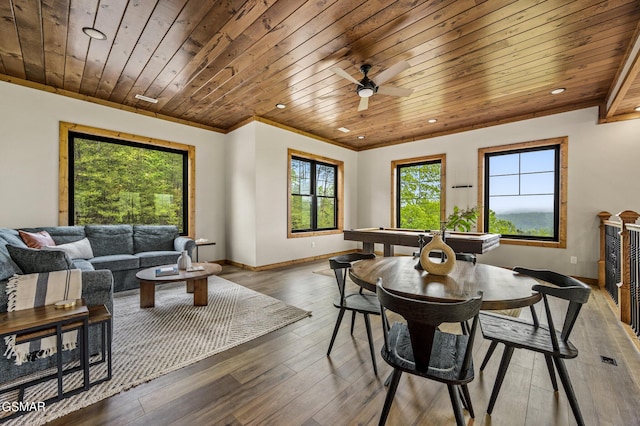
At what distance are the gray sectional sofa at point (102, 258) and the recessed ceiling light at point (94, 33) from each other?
206 cm

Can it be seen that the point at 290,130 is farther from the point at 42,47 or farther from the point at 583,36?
the point at 583,36

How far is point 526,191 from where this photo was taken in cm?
→ 489

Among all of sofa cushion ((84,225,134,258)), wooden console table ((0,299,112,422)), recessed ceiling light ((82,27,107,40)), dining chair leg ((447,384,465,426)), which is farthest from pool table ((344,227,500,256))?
recessed ceiling light ((82,27,107,40))

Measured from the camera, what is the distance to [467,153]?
543 centimetres

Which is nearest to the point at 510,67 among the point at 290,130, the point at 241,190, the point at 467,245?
the point at 467,245

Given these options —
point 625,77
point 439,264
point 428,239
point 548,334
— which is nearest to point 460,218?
point 428,239

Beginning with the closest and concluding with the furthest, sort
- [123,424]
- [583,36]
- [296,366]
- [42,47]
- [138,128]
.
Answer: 1. [123,424]
2. [296,366]
3. [583,36]
4. [42,47]
5. [138,128]

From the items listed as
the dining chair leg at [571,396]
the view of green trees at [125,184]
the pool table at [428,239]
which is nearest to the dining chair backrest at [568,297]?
the dining chair leg at [571,396]

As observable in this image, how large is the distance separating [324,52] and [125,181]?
4.00 m

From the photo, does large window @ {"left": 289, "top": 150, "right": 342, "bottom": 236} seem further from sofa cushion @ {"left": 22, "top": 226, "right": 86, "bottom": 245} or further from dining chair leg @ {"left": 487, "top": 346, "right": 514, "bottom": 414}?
dining chair leg @ {"left": 487, "top": 346, "right": 514, "bottom": 414}

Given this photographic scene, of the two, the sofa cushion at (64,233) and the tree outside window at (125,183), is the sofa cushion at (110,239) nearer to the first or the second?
the sofa cushion at (64,233)

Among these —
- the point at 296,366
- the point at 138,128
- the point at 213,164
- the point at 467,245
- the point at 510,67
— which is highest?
the point at 510,67

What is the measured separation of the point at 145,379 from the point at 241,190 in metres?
3.85

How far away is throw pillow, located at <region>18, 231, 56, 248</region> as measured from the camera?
3.15 m
